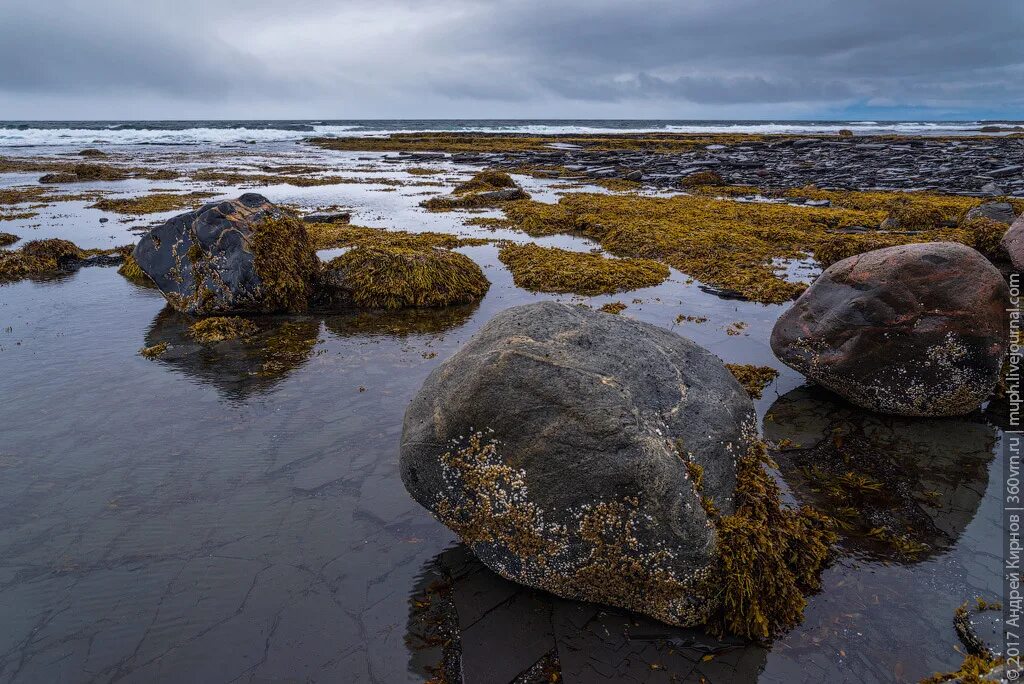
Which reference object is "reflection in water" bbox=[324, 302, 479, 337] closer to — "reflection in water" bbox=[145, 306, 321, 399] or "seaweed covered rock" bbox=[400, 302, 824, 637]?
"reflection in water" bbox=[145, 306, 321, 399]

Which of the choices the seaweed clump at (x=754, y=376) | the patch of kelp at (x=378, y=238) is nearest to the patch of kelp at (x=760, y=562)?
the seaweed clump at (x=754, y=376)

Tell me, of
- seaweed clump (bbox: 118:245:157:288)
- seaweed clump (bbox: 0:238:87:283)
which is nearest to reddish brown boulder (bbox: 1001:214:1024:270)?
seaweed clump (bbox: 118:245:157:288)

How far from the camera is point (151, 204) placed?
22.1 metres

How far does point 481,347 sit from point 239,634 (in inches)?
103

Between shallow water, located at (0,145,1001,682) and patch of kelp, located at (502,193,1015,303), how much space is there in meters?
4.94

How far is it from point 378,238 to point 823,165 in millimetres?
29711

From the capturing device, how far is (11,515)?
469 cm

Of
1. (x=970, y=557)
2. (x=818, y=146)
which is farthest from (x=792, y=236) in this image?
(x=818, y=146)

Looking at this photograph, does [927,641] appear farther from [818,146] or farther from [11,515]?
[818,146]

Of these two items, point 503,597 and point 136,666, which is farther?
point 503,597

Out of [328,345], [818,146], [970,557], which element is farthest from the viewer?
[818,146]

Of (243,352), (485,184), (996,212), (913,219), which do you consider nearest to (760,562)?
(243,352)

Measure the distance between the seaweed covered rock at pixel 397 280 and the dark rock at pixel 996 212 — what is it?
14.0m

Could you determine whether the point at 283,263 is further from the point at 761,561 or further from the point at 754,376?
the point at 761,561
